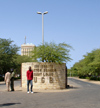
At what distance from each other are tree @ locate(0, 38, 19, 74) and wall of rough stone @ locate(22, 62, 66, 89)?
30.2 metres

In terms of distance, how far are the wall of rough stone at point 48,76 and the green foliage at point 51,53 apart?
477 mm

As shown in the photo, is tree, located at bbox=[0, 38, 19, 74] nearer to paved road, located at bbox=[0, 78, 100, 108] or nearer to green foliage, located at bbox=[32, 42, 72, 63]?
green foliage, located at bbox=[32, 42, 72, 63]

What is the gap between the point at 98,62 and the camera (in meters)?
48.2

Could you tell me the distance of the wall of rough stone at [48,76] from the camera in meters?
17.9

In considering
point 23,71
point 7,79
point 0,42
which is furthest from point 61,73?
point 0,42

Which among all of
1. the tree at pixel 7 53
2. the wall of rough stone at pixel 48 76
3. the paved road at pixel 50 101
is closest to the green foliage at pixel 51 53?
the wall of rough stone at pixel 48 76

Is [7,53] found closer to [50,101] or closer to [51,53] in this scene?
[51,53]

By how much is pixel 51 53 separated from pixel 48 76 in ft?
6.14

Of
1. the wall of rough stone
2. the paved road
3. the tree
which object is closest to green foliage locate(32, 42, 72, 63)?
the wall of rough stone

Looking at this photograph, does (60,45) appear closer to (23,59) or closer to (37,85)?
(37,85)

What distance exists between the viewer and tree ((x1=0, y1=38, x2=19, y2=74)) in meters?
48.7

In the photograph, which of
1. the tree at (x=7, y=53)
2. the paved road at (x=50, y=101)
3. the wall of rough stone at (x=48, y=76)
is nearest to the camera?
the paved road at (x=50, y=101)

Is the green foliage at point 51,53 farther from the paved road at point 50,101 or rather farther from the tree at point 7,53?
the tree at point 7,53

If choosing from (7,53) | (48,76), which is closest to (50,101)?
(48,76)
